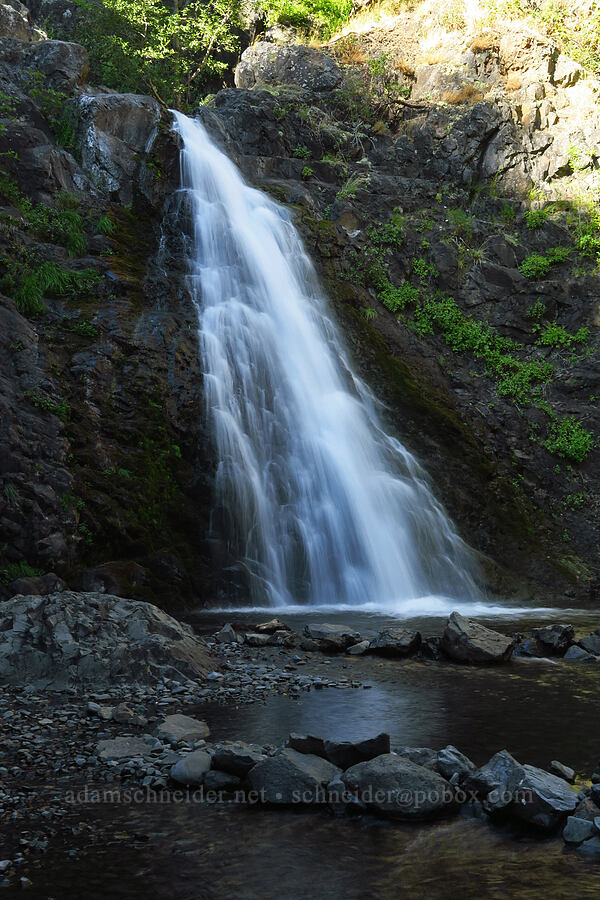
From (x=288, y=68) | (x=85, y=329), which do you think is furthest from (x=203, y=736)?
(x=288, y=68)

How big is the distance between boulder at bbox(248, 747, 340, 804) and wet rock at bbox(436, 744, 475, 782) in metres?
0.60

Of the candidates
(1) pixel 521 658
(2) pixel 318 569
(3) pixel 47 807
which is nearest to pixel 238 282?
(2) pixel 318 569

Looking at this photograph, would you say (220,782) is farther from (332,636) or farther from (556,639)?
(556,639)

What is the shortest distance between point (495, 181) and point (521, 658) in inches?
667

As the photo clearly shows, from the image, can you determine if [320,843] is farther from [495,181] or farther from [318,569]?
[495,181]

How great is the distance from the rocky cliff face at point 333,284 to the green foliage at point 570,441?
0.07 m

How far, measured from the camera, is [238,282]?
14.8m

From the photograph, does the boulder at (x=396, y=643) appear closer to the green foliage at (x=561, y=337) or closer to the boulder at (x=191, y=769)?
the boulder at (x=191, y=769)

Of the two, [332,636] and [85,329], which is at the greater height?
[85,329]

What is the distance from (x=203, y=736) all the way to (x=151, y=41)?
974 inches

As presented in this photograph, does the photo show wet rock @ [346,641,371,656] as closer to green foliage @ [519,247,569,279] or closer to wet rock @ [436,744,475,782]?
wet rock @ [436,744,475,782]

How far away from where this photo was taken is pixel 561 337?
17.6 meters

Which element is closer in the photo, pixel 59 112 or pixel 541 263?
pixel 59 112

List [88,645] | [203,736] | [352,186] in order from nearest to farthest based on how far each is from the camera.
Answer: [203,736] → [88,645] → [352,186]
